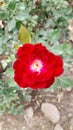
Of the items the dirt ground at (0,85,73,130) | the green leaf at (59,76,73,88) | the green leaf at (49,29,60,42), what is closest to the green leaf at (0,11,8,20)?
the green leaf at (49,29,60,42)

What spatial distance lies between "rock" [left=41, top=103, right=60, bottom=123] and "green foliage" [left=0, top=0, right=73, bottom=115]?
10 centimetres

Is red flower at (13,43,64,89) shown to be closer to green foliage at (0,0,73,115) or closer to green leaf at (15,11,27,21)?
green foliage at (0,0,73,115)

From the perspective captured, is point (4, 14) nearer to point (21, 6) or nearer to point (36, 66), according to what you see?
point (21, 6)

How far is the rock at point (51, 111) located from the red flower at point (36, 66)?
72 cm

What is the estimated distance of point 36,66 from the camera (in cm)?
125

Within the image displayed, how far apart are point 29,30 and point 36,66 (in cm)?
53

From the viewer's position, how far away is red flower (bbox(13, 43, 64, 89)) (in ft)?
4.01

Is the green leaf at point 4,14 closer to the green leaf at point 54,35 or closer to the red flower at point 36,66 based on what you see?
the green leaf at point 54,35

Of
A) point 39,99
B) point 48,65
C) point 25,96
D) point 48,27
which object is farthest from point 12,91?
point 48,65

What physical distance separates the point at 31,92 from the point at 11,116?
0.17 meters

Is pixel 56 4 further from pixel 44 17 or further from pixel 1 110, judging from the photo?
pixel 1 110

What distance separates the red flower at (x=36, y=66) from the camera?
1.22 meters

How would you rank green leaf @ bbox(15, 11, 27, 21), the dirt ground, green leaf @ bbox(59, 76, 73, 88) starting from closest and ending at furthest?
green leaf @ bbox(59, 76, 73, 88)
green leaf @ bbox(15, 11, 27, 21)
the dirt ground

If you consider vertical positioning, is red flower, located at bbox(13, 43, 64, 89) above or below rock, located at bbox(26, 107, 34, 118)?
above
